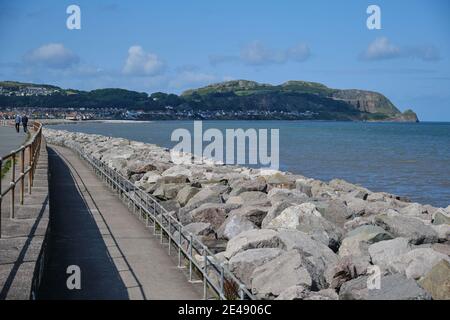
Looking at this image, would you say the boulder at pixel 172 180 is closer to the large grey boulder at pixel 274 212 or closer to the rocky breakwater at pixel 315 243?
the rocky breakwater at pixel 315 243

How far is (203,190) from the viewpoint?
14.4 meters

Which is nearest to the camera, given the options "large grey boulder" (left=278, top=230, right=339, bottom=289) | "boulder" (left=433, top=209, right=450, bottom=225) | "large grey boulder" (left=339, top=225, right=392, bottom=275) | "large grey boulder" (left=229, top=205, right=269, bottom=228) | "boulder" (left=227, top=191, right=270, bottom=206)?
"large grey boulder" (left=278, top=230, right=339, bottom=289)

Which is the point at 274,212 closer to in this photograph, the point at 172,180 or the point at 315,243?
the point at 315,243

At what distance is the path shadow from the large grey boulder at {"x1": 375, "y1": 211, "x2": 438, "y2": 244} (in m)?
4.95

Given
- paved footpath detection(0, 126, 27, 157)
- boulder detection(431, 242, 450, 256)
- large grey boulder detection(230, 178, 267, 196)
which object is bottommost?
boulder detection(431, 242, 450, 256)

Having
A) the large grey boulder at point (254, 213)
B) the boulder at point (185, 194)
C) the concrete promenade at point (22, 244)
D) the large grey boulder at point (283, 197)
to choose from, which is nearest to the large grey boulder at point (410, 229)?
the large grey boulder at point (254, 213)

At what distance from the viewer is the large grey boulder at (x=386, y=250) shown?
28.5 feet

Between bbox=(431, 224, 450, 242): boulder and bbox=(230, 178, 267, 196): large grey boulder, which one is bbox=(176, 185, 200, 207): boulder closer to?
bbox=(230, 178, 267, 196): large grey boulder

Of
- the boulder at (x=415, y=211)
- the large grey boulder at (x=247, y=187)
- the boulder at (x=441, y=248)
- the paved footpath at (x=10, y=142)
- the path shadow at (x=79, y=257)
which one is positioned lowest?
the boulder at (x=415, y=211)

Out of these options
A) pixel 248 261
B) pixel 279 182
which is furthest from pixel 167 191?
pixel 248 261

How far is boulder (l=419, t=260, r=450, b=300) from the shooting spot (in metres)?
7.05

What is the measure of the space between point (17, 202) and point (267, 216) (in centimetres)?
474

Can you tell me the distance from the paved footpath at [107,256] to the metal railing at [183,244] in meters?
0.18

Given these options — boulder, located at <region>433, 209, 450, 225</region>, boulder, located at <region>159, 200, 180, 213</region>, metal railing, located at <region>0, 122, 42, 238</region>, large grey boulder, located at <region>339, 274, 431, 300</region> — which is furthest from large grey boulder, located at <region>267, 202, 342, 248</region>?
metal railing, located at <region>0, 122, 42, 238</region>
